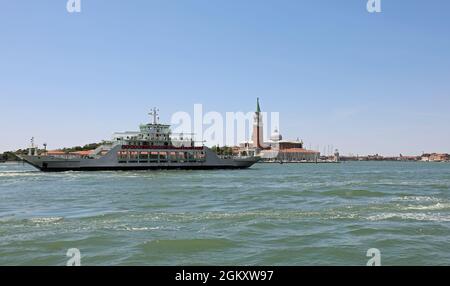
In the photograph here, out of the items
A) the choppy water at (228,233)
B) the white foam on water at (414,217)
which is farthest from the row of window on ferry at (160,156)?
the white foam on water at (414,217)

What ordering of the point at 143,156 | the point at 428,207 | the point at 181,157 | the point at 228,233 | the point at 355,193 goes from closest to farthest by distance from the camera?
the point at 228,233
the point at 428,207
the point at 355,193
the point at 143,156
the point at 181,157

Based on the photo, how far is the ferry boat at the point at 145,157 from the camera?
8626 centimetres

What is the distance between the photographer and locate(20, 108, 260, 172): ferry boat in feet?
283

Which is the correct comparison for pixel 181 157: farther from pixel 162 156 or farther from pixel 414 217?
pixel 414 217

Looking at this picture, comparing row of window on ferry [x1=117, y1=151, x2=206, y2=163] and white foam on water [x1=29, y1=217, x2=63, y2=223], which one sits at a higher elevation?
row of window on ferry [x1=117, y1=151, x2=206, y2=163]

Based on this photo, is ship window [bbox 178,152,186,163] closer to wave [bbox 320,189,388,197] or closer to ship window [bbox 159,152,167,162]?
ship window [bbox 159,152,167,162]

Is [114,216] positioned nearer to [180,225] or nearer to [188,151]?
[180,225]

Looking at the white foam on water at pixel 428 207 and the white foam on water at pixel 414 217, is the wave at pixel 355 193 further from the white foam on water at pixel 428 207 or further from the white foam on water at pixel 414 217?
the white foam on water at pixel 414 217

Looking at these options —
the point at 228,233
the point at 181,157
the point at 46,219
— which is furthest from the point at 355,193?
the point at 181,157

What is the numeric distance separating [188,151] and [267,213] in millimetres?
77120

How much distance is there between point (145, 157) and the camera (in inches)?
3750

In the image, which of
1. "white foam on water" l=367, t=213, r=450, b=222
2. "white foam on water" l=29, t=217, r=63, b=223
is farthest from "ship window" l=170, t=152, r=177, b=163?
"white foam on water" l=367, t=213, r=450, b=222

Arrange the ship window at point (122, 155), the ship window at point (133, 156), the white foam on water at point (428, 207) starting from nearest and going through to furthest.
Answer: the white foam on water at point (428, 207) → the ship window at point (122, 155) → the ship window at point (133, 156)
